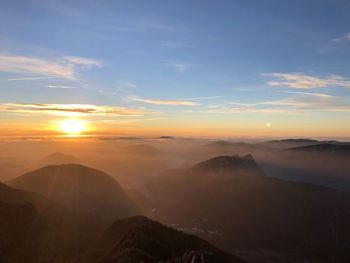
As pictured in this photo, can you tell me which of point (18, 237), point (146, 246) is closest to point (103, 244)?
point (146, 246)

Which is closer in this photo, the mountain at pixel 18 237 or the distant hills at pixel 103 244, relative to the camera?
the distant hills at pixel 103 244

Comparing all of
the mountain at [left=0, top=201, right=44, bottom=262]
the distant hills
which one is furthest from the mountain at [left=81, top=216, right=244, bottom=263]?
the mountain at [left=0, top=201, right=44, bottom=262]

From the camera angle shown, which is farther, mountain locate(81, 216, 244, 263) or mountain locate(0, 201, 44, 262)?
mountain locate(0, 201, 44, 262)

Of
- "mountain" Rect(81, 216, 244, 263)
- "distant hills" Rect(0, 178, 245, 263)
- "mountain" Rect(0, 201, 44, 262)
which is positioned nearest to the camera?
"mountain" Rect(81, 216, 244, 263)

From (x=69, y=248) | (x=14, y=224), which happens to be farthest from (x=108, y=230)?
(x=14, y=224)

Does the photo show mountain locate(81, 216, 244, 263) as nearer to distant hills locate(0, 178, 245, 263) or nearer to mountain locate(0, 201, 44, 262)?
distant hills locate(0, 178, 245, 263)

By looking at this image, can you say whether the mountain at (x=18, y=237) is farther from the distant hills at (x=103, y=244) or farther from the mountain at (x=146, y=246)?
the mountain at (x=146, y=246)

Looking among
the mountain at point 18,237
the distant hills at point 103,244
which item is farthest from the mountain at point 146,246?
the mountain at point 18,237

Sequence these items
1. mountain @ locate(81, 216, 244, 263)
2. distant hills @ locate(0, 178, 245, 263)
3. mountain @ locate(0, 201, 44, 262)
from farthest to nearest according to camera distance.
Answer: mountain @ locate(0, 201, 44, 262) < distant hills @ locate(0, 178, 245, 263) < mountain @ locate(81, 216, 244, 263)

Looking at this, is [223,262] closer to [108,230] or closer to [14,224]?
[108,230]
